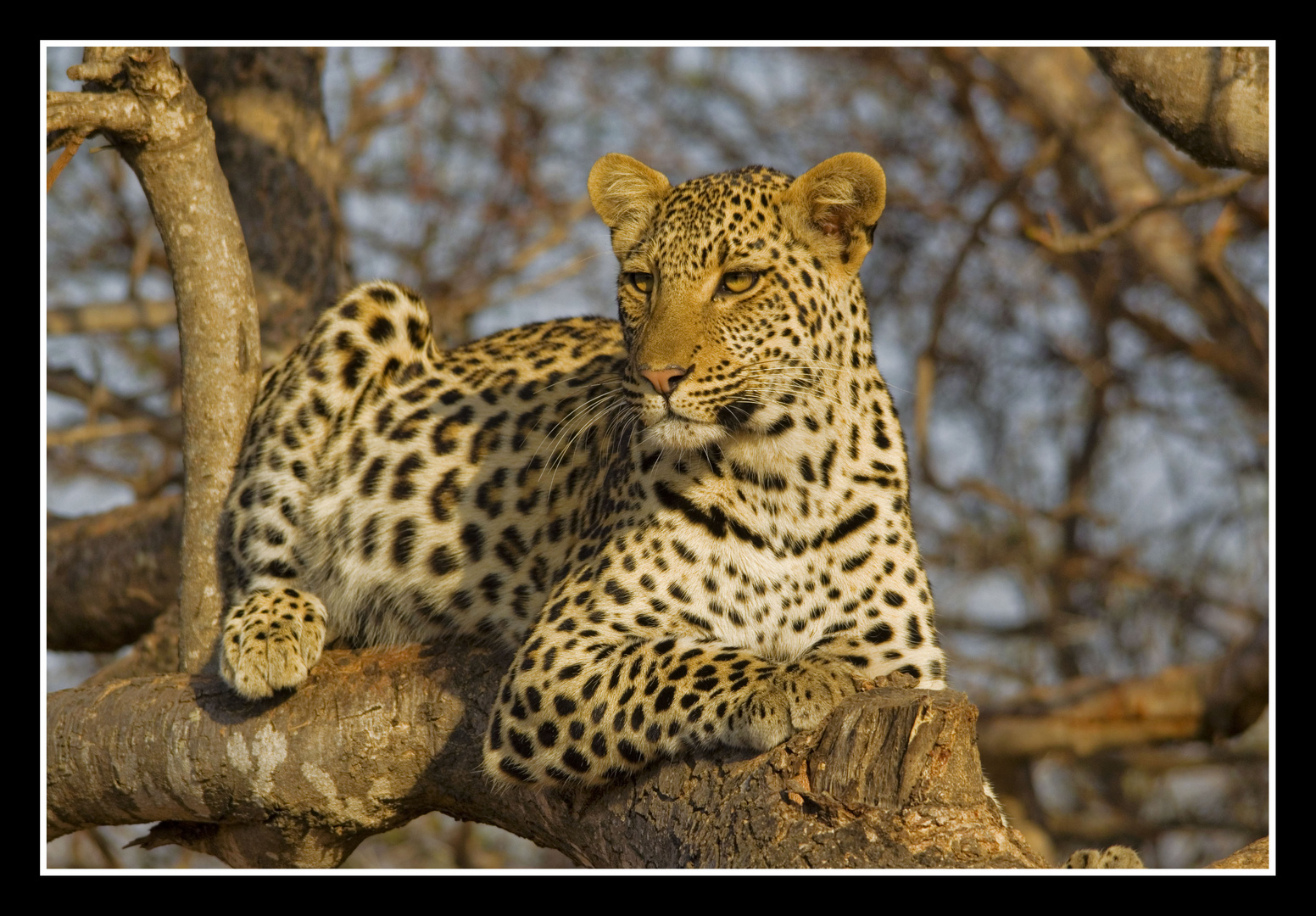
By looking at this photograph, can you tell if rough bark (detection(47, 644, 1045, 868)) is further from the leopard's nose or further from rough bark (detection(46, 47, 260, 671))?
the leopard's nose

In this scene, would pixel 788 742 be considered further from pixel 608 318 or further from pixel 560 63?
pixel 560 63

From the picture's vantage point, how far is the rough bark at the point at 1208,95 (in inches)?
205

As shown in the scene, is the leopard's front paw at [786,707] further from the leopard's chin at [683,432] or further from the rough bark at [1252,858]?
the rough bark at [1252,858]

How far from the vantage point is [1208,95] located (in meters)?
5.25

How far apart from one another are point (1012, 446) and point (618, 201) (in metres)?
7.99

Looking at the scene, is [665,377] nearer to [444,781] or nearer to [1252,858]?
[444,781]

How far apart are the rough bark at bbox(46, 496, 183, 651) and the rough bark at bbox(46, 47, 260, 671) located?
2.17 m

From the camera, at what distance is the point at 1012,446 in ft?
42.5

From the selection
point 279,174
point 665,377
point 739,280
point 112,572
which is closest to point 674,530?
point 665,377

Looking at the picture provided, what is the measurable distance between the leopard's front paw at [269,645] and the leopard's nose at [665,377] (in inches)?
81.4

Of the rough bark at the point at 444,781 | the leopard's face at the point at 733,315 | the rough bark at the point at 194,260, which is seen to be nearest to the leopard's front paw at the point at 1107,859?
the rough bark at the point at 444,781

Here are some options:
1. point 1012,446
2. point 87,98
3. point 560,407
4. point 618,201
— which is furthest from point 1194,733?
point 87,98

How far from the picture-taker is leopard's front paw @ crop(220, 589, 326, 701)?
5.84 metres

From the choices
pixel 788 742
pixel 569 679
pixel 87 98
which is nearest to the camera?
pixel 788 742
